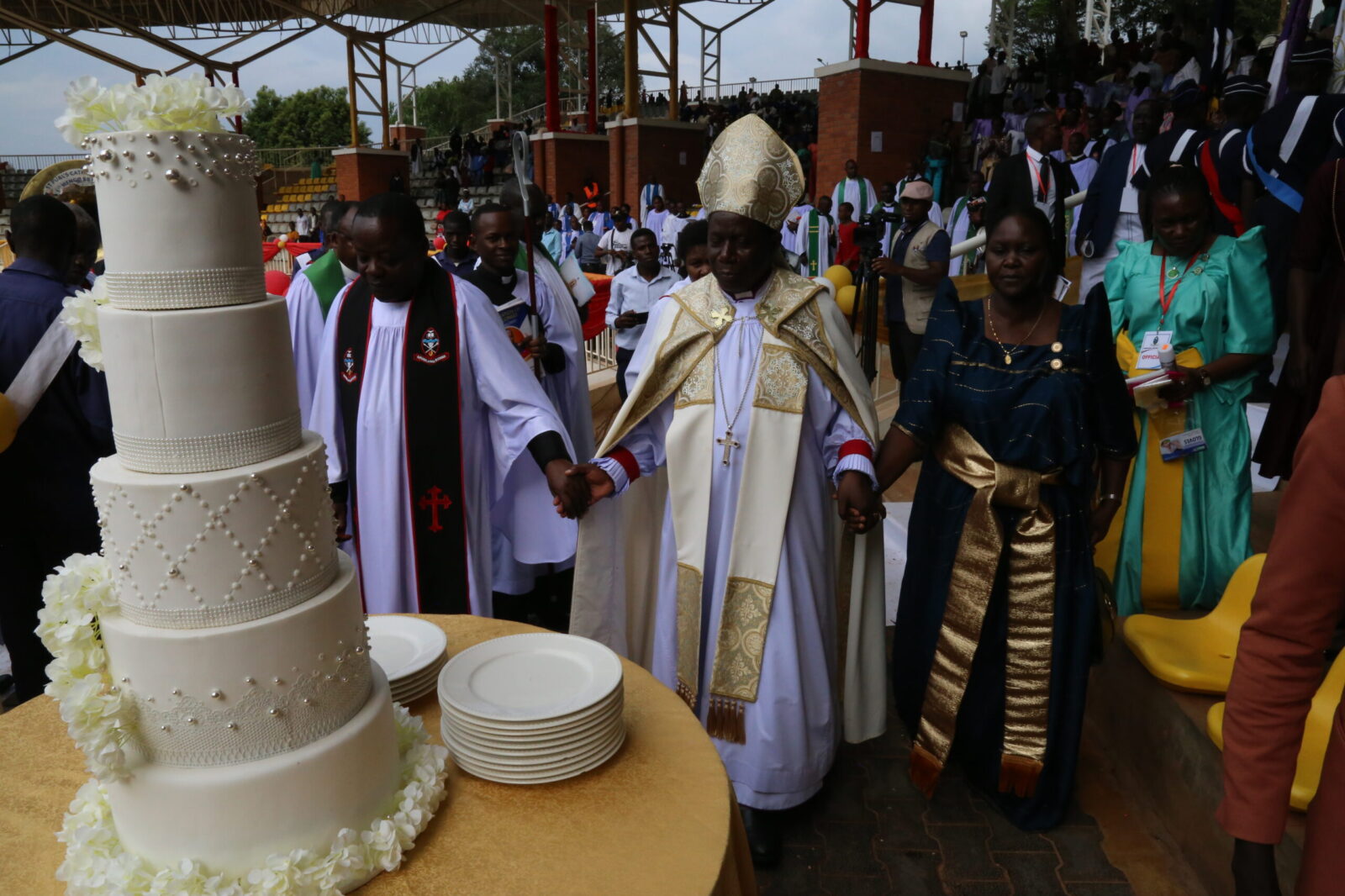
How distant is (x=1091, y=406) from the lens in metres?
2.95

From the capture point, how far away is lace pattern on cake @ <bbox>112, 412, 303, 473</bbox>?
1255mm

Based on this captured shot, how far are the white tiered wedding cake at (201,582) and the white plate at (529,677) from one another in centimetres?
31

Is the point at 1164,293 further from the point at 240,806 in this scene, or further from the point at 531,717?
the point at 240,806

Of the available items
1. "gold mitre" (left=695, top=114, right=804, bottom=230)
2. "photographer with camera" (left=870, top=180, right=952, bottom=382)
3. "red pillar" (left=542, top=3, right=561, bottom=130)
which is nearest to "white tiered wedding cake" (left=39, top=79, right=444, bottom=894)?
"gold mitre" (left=695, top=114, right=804, bottom=230)

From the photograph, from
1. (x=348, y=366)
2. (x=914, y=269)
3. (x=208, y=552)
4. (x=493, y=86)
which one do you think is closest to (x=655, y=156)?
(x=914, y=269)

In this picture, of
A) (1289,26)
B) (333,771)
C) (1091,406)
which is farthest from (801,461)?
(1289,26)

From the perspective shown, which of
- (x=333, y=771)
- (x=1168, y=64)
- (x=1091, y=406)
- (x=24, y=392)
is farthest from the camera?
(x=1168, y=64)

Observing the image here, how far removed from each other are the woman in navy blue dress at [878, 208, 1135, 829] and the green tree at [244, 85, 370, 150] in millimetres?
54888

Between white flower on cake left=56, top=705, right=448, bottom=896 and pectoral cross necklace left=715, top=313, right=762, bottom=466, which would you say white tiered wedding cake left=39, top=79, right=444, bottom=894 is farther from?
pectoral cross necklace left=715, top=313, right=762, bottom=466

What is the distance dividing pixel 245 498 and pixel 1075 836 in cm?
Answer: 292

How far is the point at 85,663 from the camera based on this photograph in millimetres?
1303

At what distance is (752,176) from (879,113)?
1283 cm

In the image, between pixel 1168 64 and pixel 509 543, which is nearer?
pixel 509 543

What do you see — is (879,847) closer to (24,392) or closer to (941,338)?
(941,338)
